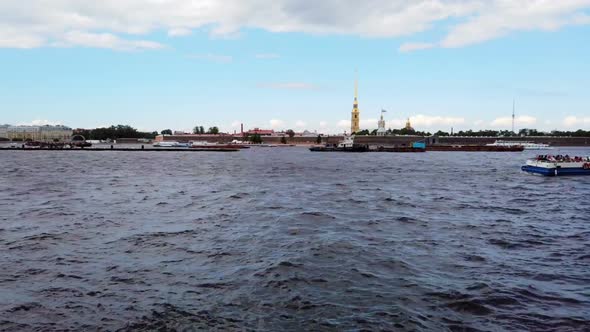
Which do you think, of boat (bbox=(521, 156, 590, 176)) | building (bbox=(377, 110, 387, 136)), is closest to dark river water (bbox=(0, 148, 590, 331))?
boat (bbox=(521, 156, 590, 176))

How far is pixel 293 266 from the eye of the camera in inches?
431

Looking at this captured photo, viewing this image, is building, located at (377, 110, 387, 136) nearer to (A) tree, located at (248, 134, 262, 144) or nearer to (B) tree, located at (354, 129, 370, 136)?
(B) tree, located at (354, 129, 370, 136)

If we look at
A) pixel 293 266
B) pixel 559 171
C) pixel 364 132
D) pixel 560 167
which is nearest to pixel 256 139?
pixel 364 132

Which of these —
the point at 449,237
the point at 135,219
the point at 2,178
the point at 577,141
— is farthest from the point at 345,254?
the point at 577,141

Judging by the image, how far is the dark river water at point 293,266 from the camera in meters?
8.02

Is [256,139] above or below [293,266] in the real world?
above

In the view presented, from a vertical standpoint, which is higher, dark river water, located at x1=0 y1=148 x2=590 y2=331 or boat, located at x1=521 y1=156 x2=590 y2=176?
boat, located at x1=521 y1=156 x2=590 y2=176

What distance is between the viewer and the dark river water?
8.02m

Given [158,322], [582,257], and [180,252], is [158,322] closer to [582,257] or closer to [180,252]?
[180,252]

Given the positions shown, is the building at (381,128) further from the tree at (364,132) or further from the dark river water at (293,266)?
the dark river water at (293,266)

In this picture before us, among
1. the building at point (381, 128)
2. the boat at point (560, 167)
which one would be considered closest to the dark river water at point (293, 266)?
the boat at point (560, 167)

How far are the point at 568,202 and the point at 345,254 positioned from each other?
16011 millimetres

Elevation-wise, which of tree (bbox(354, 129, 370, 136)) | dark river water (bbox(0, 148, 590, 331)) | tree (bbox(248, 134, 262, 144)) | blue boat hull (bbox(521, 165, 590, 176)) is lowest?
dark river water (bbox(0, 148, 590, 331))

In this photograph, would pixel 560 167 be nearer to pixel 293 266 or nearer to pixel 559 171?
pixel 559 171
